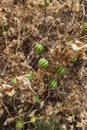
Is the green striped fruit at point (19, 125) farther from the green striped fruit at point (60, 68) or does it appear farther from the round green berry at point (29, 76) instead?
the green striped fruit at point (60, 68)

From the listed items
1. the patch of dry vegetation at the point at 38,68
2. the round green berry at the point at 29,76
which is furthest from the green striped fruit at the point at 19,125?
the round green berry at the point at 29,76

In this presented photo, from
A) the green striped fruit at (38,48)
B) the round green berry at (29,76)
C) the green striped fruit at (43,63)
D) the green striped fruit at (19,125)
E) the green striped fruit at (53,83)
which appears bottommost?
the green striped fruit at (19,125)

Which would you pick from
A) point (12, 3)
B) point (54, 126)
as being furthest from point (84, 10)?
point (54, 126)

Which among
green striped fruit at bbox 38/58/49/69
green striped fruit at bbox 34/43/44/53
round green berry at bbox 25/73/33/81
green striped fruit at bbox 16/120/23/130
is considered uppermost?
green striped fruit at bbox 34/43/44/53

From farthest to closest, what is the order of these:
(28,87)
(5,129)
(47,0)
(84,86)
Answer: (47,0) → (84,86) → (5,129) → (28,87)

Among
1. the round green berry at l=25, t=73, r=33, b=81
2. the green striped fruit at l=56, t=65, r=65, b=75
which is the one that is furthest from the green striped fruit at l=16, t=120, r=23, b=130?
the green striped fruit at l=56, t=65, r=65, b=75

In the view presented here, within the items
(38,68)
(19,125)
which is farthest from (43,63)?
(19,125)

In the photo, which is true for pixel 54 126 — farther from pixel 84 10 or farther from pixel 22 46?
pixel 84 10

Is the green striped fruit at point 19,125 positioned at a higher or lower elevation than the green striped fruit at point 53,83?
lower

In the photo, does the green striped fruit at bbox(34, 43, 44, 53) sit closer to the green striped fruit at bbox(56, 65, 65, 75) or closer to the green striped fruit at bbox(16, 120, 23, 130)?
the green striped fruit at bbox(56, 65, 65, 75)

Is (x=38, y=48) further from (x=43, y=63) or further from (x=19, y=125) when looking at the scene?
(x=19, y=125)

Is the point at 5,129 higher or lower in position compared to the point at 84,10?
lower
